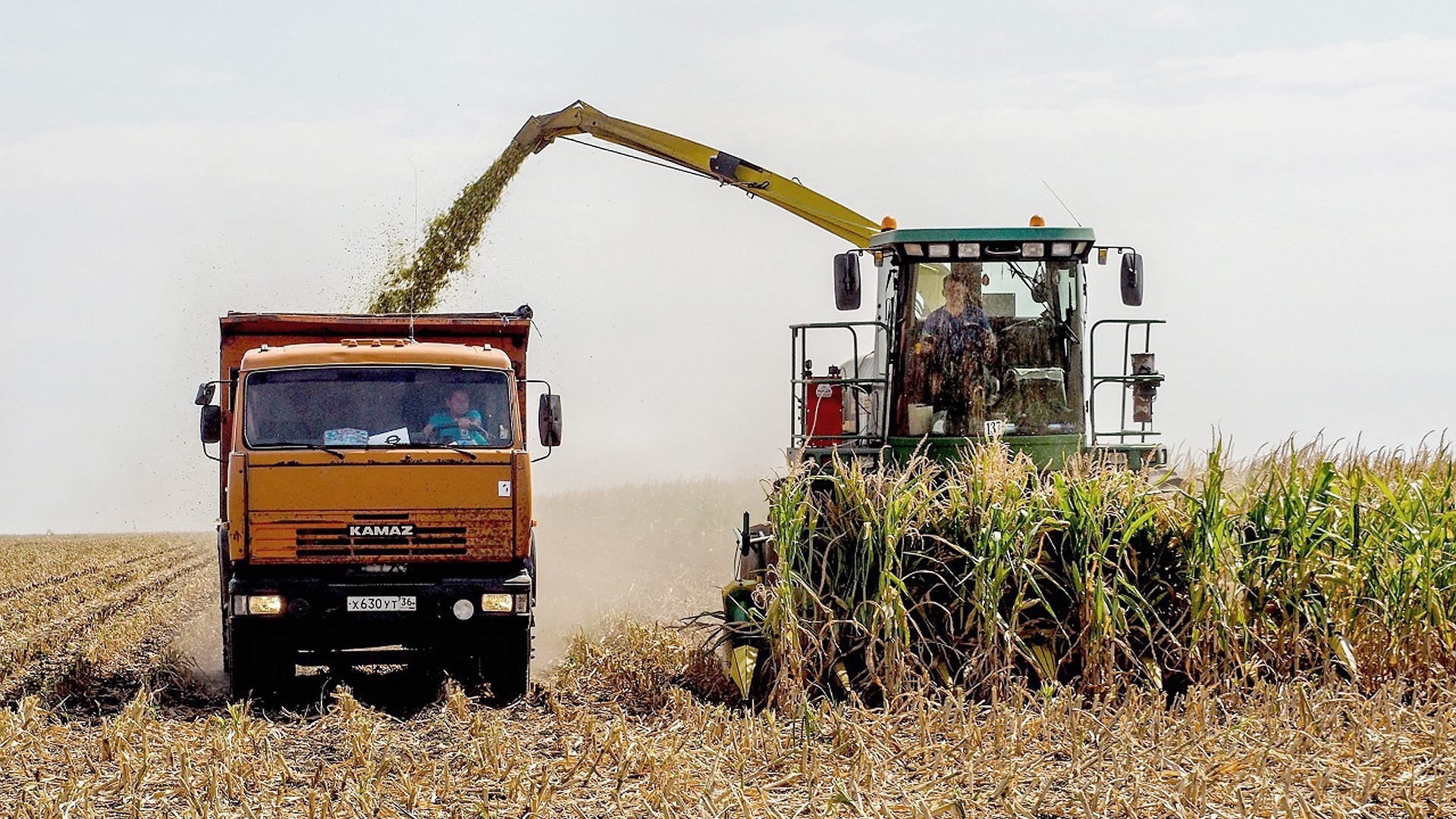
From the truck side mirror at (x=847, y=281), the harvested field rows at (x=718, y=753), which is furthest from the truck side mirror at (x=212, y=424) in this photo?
the truck side mirror at (x=847, y=281)

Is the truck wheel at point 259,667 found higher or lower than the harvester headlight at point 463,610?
lower

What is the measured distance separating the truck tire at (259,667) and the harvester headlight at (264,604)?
218 mm

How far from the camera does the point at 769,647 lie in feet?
30.1

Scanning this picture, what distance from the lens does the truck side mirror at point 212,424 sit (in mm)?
10750

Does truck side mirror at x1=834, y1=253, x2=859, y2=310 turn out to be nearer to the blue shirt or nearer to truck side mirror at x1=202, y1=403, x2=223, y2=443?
the blue shirt

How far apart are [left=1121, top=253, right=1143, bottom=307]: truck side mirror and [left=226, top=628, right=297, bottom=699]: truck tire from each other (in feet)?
20.2

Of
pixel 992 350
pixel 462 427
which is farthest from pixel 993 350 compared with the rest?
pixel 462 427

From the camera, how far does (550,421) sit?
438 inches

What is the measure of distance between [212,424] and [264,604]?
135cm

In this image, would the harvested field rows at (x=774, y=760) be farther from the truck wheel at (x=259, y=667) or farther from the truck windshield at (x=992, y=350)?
the truck windshield at (x=992, y=350)

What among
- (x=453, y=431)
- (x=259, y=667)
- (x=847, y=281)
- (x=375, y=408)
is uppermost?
(x=847, y=281)

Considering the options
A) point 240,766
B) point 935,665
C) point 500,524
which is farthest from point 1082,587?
point 240,766

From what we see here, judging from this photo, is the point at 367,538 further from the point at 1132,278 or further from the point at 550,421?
the point at 1132,278

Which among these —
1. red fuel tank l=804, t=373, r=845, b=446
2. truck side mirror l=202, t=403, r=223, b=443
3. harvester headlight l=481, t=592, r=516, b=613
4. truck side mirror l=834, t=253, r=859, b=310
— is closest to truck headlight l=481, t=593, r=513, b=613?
harvester headlight l=481, t=592, r=516, b=613
